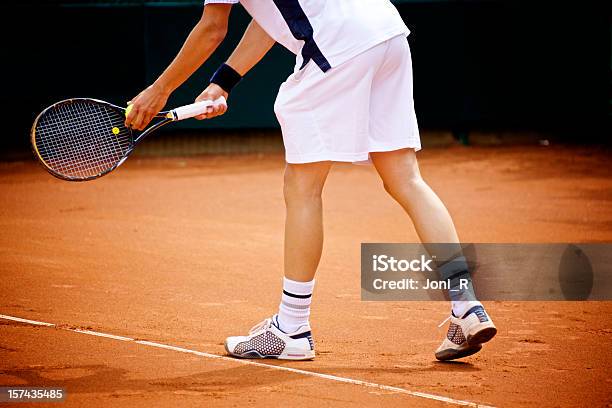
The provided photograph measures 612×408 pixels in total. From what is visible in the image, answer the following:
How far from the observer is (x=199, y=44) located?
3.74m

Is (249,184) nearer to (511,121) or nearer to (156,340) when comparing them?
(511,121)

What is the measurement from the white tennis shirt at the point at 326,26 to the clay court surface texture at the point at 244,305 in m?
1.22

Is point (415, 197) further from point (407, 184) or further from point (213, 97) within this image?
point (213, 97)

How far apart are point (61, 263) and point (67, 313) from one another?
4.05 feet

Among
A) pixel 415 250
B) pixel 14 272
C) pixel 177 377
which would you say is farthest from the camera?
pixel 415 250

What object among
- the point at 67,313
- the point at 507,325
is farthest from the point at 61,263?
the point at 507,325

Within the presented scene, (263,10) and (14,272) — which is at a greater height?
(263,10)

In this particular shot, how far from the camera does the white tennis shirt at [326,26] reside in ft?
12.0

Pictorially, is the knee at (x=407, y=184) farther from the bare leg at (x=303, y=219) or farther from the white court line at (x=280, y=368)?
the white court line at (x=280, y=368)

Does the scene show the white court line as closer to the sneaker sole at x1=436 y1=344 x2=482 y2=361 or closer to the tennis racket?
the sneaker sole at x1=436 y1=344 x2=482 y2=361

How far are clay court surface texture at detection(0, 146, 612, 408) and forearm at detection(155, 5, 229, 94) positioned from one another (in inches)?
44.2

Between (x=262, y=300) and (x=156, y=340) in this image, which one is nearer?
(x=156, y=340)

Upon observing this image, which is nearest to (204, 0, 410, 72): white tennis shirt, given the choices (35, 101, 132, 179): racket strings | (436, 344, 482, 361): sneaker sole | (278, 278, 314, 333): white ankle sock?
(278, 278, 314, 333): white ankle sock

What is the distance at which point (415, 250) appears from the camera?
625 cm
